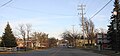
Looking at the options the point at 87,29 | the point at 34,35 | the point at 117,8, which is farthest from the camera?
the point at 34,35

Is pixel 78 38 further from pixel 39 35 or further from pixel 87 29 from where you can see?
pixel 87 29

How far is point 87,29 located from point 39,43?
41447mm

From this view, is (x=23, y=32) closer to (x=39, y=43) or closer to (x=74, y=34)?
(x=39, y=43)

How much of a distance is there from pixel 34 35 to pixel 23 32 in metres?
30.5

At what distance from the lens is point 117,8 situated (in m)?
57.6

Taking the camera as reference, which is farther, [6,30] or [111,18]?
[6,30]

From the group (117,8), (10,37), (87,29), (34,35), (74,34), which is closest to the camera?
(117,8)

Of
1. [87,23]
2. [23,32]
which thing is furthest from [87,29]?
[23,32]

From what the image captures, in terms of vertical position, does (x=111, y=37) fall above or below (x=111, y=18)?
below

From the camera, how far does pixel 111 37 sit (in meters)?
59.2

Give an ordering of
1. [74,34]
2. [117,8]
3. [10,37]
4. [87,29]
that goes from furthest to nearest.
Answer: [74,34] → [87,29] → [10,37] → [117,8]

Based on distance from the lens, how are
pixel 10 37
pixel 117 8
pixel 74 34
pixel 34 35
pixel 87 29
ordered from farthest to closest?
pixel 74 34, pixel 34 35, pixel 87 29, pixel 10 37, pixel 117 8

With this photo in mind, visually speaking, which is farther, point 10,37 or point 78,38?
point 78,38

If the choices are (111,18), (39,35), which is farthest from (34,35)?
(111,18)
